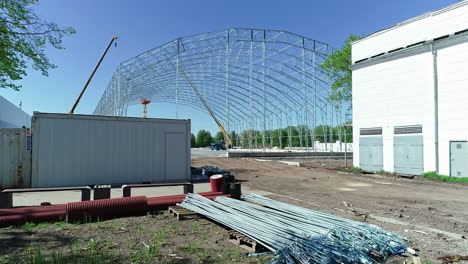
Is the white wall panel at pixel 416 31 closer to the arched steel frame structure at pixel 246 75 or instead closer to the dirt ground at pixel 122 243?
the arched steel frame structure at pixel 246 75

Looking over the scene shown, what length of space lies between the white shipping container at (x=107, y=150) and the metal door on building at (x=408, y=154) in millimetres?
15241

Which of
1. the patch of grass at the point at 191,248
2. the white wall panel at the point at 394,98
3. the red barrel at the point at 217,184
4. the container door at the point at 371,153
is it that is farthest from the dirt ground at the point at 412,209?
the container door at the point at 371,153

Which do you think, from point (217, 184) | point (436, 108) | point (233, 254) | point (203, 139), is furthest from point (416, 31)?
point (203, 139)

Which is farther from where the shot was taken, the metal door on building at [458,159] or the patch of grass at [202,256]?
the metal door on building at [458,159]

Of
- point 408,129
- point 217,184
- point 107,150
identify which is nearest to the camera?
point 217,184

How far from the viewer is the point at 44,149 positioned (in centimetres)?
1255

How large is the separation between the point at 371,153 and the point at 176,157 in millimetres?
15756

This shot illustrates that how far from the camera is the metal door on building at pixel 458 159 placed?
17.1 meters

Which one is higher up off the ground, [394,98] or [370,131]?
[394,98]

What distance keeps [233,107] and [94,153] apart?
140 feet

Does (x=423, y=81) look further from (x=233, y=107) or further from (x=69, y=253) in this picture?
(x=233, y=107)

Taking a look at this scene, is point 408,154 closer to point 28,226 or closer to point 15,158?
point 28,226

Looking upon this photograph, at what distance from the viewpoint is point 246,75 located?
1631 inches

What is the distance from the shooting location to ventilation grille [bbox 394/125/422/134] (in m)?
19.8
